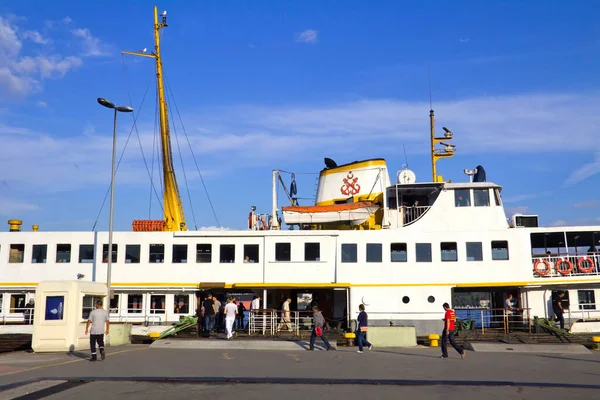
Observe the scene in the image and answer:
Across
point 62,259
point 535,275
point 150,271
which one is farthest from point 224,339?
point 535,275

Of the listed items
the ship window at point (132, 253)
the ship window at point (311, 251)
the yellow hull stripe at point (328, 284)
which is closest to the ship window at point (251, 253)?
the yellow hull stripe at point (328, 284)

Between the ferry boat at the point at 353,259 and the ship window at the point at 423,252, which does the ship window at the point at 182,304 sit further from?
the ship window at the point at 423,252

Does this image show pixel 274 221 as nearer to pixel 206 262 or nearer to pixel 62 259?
pixel 206 262

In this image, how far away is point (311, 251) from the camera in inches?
1082

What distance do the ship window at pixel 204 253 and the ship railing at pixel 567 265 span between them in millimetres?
14682

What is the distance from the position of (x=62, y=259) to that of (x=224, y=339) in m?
10.9

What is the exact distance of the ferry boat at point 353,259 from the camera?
26375mm

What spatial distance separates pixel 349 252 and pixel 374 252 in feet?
3.71

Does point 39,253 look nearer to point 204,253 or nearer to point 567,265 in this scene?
point 204,253

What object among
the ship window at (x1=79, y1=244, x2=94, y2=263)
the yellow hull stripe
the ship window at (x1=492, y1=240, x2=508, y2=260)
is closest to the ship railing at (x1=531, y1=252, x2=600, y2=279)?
the yellow hull stripe

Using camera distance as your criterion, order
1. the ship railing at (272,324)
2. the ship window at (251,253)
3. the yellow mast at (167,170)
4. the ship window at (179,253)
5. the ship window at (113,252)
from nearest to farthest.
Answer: the ship railing at (272,324), the ship window at (251,253), the ship window at (179,253), the ship window at (113,252), the yellow mast at (167,170)

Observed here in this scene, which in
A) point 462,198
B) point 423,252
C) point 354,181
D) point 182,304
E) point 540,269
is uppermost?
point 354,181

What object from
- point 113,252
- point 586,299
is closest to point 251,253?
point 113,252

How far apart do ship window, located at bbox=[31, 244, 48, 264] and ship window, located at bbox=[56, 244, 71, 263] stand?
1.96 ft
